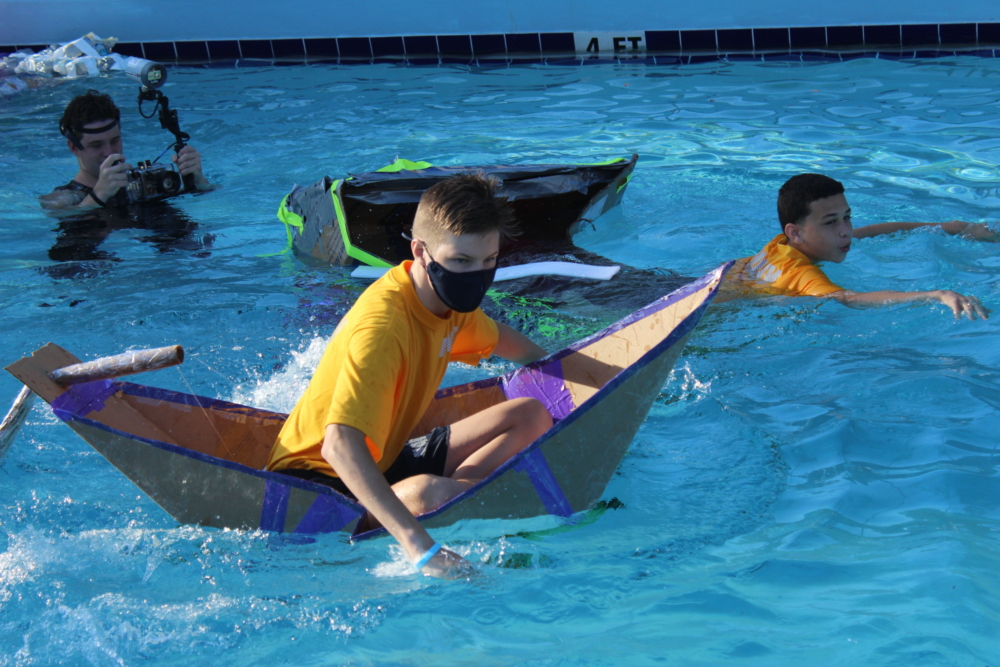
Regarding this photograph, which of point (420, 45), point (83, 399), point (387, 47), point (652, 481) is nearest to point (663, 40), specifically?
point (420, 45)

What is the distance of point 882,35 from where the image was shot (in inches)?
405

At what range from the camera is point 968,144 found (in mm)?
7062

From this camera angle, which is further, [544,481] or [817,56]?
[817,56]

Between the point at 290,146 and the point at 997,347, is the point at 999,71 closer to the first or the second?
the point at 997,347

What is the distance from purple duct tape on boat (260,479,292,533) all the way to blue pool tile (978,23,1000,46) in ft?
33.3

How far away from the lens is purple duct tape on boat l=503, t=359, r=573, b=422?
3299mm

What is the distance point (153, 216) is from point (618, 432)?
15.8 feet

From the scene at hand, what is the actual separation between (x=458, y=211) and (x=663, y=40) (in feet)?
30.7

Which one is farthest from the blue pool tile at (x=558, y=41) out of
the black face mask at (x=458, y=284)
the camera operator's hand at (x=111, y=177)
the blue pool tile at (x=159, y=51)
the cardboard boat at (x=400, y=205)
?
the black face mask at (x=458, y=284)

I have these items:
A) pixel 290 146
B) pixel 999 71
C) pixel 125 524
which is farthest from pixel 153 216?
pixel 999 71

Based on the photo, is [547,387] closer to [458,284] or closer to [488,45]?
[458,284]

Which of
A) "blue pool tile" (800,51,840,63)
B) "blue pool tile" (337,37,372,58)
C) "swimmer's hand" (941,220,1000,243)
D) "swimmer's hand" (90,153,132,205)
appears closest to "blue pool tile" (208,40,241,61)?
"blue pool tile" (337,37,372,58)

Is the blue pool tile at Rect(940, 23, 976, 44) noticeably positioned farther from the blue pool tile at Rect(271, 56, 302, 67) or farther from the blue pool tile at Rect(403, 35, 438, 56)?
the blue pool tile at Rect(271, 56, 302, 67)

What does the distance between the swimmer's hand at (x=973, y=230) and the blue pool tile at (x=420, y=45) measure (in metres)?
8.02
